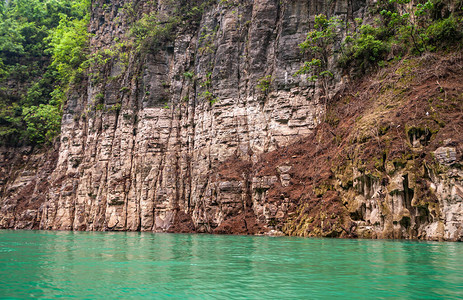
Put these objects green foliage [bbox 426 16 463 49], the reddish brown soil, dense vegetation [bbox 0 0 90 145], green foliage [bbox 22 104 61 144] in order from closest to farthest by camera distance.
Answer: the reddish brown soil, green foliage [bbox 426 16 463 49], green foliage [bbox 22 104 61 144], dense vegetation [bbox 0 0 90 145]

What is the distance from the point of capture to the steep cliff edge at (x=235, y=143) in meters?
15.1

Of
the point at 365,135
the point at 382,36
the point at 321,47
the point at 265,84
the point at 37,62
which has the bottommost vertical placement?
the point at 365,135

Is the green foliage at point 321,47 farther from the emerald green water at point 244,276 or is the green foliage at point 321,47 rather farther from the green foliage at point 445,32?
the emerald green water at point 244,276

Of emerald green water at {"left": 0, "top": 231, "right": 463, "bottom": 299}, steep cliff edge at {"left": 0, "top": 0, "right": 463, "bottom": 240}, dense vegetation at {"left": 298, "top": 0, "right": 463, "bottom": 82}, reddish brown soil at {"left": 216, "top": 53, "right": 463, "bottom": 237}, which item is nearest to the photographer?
emerald green water at {"left": 0, "top": 231, "right": 463, "bottom": 299}

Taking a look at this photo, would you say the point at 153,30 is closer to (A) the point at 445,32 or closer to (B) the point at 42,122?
(B) the point at 42,122

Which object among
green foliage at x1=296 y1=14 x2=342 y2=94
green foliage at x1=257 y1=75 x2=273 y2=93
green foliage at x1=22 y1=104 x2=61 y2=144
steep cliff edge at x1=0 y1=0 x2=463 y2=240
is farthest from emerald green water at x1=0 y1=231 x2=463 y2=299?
green foliage at x1=22 y1=104 x2=61 y2=144

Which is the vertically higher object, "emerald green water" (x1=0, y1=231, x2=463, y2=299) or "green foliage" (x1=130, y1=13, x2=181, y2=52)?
"green foliage" (x1=130, y1=13, x2=181, y2=52)

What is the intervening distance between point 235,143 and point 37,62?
3561cm

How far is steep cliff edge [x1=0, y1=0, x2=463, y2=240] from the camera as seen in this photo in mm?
15109

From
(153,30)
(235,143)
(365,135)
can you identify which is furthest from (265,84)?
(153,30)

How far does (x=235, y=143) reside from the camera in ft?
88.0

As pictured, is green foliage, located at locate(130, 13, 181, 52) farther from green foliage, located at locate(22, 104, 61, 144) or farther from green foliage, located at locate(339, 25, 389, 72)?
green foliage, located at locate(339, 25, 389, 72)

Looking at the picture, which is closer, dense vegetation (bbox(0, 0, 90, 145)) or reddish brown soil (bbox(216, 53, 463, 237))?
reddish brown soil (bbox(216, 53, 463, 237))

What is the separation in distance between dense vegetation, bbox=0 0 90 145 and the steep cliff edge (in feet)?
10.8
